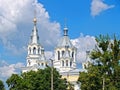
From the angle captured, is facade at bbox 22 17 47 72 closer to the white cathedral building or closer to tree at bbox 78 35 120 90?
the white cathedral building

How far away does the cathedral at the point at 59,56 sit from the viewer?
146000mm

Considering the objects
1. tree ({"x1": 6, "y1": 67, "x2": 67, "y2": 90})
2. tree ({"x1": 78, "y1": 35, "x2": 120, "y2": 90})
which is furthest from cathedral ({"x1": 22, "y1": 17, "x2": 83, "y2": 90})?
tree ({"x1": 78, "y1": 35, "x2": 120, "y2": 90})

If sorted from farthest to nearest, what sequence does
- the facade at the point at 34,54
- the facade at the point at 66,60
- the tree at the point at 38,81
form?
the facade at the point at 34,54
the facade at the point at 66,60
the tree at the point at 38,81

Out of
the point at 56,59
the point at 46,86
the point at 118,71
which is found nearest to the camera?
the point at 118,71

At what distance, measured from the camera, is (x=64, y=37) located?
155 meters

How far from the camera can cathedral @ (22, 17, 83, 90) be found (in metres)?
146

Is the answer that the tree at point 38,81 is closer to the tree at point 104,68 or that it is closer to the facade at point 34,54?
the tree at point 104,68

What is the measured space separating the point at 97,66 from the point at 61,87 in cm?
3026

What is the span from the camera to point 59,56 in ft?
491

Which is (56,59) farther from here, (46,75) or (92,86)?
(92,86)

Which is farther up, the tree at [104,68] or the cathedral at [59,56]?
the cathedral at [59,56]

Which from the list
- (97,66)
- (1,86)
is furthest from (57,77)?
(97,66)

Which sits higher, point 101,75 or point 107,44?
point 107,44

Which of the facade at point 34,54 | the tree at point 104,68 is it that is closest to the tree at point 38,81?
the tree at point 104,68
